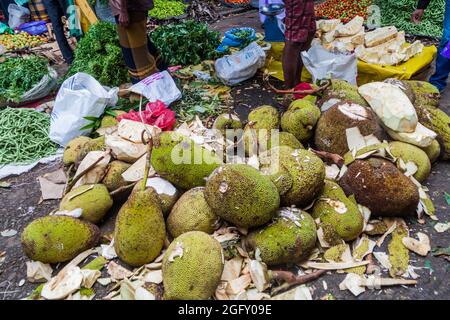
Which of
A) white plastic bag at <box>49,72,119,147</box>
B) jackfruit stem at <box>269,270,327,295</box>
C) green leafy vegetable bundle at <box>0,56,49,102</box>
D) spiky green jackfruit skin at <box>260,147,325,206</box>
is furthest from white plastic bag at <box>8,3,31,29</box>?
jackfruit stem at <box>269,270,327,295</box>

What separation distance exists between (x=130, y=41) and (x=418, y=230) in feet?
9.93

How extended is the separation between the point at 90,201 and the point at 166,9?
585cm

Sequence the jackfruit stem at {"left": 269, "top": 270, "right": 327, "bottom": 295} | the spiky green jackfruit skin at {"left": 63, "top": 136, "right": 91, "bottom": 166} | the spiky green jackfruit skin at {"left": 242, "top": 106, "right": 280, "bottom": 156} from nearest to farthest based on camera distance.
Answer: the jackfruit stem at {"left": 269, "top": 270, "right": 327, "bottom": 295}, the spiky green jackfruit skin at {"left": 242, "top": 106, "right": 280, "bottom": 156}, the spiky green jackfruit skin at {"left": 63, "top": 136, "right": 91, "bottom": 166}

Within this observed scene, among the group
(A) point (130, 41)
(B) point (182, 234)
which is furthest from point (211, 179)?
(A) point (130, 41)

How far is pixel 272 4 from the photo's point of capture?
165 inches

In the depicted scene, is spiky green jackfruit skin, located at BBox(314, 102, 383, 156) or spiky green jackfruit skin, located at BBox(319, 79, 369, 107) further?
spiky green jackfruit skin, located at BBox(319, 79, 369, 107)

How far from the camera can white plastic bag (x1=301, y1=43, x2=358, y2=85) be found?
3695mm

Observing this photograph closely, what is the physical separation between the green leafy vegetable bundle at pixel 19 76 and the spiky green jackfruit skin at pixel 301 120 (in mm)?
2854

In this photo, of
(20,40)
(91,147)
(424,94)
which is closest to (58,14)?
(20,40)

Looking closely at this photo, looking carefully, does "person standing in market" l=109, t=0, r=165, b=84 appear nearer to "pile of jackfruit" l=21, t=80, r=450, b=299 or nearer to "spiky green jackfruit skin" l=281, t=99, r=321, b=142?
"pile of jackfruit" l=21, t=80, r=450, b=299

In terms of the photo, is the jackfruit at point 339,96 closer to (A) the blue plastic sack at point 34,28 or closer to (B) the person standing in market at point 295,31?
(B) the person standing in market at point 295,31

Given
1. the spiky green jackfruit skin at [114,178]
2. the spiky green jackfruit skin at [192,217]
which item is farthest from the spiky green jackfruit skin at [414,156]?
the spiky green jackfruit skin at [114,178]

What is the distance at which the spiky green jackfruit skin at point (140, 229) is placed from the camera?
6.50ft

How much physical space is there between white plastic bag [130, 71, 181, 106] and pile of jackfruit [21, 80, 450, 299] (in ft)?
3.50
